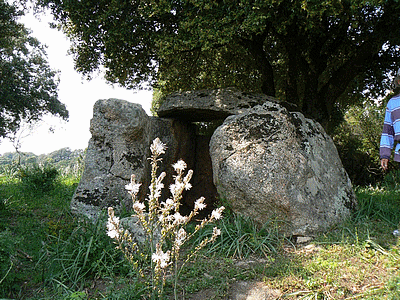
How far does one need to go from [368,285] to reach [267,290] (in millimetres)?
1037

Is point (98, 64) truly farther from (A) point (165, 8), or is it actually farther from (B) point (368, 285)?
(B) point (368, 285)

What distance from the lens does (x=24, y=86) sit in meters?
16.8

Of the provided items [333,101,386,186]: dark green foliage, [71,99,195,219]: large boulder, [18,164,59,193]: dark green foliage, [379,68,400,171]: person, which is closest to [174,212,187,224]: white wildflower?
[71,99,195,219]: large boulder

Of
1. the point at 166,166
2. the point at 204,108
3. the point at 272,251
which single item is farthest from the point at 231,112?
the point at 272,251

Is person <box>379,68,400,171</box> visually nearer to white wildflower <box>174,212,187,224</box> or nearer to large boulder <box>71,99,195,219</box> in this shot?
white wildflower <box>174,212,187,224</box>

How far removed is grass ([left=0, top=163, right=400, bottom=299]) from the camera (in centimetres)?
367

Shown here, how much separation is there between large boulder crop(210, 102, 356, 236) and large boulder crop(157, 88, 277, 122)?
107 centimetres

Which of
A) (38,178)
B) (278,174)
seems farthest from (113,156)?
(38,178)

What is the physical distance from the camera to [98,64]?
424 inches

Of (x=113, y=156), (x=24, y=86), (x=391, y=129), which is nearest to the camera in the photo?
(x=391, y=129)

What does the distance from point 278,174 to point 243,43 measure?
232 inches

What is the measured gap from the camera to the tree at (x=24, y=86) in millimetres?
16047

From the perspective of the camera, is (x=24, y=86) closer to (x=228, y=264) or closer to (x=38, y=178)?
(x=38, y=178)

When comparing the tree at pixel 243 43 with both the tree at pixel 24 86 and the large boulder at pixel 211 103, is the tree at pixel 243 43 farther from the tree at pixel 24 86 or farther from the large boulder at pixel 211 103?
the tree at pixel 24 86
